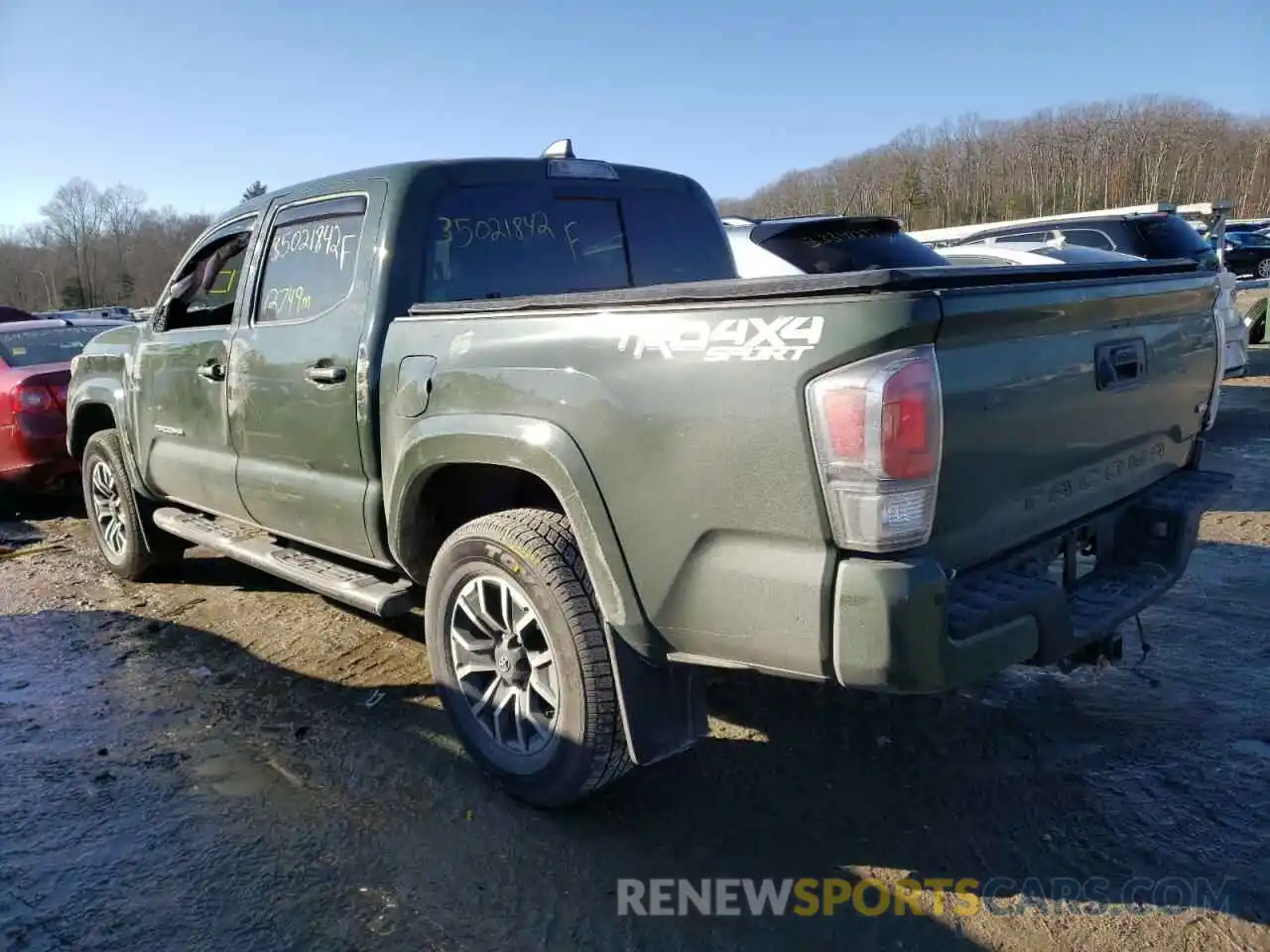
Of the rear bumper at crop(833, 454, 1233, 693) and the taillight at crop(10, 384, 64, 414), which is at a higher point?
the taillight at crop(10, 384, 64, 414)

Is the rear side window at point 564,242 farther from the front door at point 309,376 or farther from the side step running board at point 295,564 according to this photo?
the side step running board at point 295,564

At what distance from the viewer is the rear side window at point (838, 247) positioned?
6.16 meters

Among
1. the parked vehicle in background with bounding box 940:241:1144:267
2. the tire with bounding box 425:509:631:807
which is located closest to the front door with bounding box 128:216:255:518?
the tire with bounding box 425:509:631:807

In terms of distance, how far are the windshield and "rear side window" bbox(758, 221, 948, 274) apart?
5.90m

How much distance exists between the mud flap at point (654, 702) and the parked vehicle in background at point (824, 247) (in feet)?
12.9

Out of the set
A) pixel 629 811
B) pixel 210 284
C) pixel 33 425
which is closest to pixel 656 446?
pixel 629 811

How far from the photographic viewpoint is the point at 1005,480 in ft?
8.02

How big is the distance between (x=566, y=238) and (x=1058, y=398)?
7.08ft

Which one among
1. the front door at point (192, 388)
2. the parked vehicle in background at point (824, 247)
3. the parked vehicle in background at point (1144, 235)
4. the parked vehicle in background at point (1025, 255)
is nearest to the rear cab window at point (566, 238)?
the front door at point (192, 388)

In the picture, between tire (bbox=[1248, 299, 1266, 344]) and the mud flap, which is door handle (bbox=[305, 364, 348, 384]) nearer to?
the mud flap

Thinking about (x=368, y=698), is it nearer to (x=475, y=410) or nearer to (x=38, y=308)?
(x=475, y=410)

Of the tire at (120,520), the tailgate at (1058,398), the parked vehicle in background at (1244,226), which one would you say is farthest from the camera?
the parked vehicle in background at (1244,226)

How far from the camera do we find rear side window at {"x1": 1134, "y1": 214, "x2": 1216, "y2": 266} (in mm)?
9938

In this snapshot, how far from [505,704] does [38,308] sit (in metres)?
76.9
